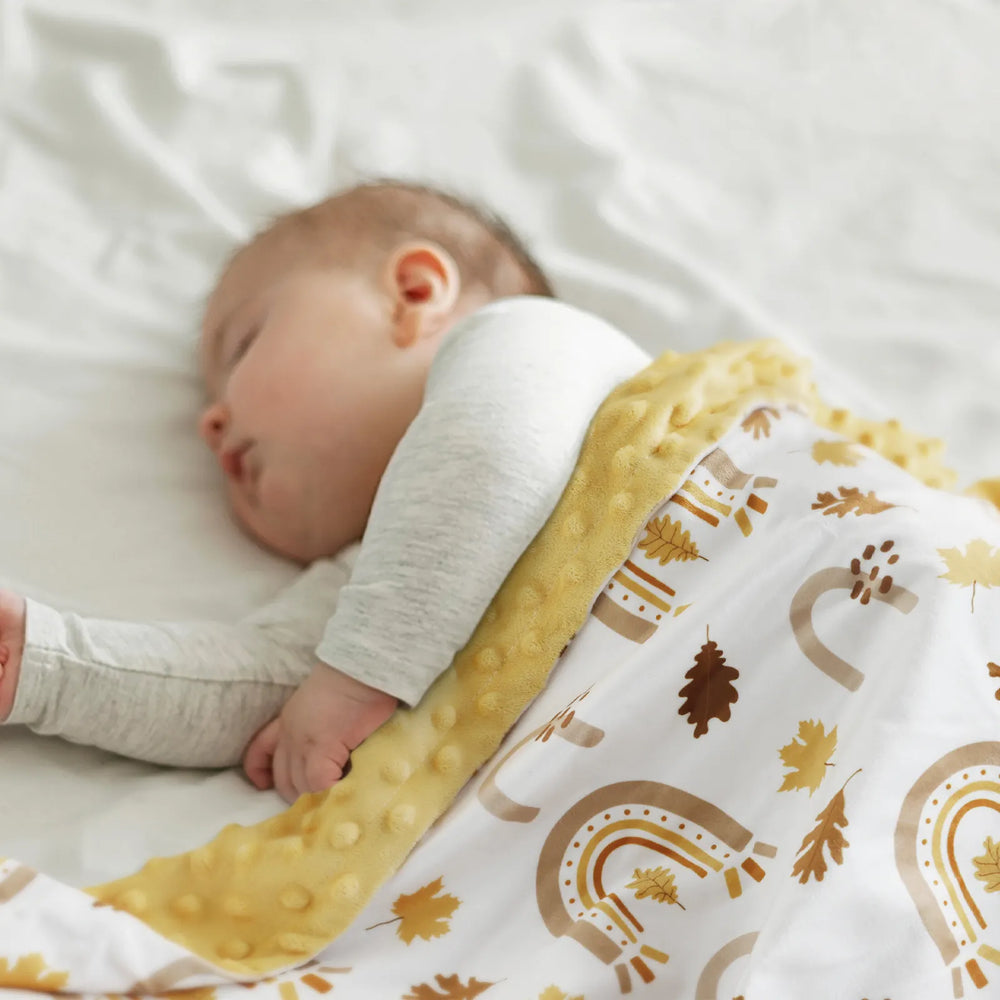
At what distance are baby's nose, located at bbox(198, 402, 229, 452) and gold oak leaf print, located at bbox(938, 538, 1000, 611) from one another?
69 cm

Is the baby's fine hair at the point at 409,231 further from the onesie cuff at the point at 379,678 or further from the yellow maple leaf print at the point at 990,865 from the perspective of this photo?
the yellow maple leaf print at the point at 990,865

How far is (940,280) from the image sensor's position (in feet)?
4.94

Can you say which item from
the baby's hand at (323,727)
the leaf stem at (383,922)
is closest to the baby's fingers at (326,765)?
the baby's hand at (323,727)

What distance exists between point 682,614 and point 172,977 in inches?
16.5

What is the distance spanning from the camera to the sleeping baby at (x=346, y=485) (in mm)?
935

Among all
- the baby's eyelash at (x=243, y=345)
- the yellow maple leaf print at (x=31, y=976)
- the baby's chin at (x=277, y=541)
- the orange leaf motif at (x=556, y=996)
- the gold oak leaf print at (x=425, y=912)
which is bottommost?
the yellow maple leaf print at (x=31, y=976)

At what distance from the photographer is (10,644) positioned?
95 centimetres

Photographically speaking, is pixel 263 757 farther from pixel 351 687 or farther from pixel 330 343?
pixel 330 343

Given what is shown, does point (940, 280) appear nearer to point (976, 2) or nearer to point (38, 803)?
point (976, 2)

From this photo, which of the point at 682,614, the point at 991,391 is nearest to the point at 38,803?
the point at 682,614

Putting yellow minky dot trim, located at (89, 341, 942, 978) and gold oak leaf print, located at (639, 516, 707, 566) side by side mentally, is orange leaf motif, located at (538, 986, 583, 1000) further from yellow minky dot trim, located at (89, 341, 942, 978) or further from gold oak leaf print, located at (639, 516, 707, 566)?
gold oak leaf print, located at (639, 516, 707, 566)

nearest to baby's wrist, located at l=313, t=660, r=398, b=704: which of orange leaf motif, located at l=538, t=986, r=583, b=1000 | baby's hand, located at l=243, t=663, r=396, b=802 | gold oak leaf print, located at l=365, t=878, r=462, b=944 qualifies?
baby's hand, located at l=243, t=663, r=396, b=802

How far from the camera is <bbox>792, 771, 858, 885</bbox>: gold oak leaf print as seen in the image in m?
0.73

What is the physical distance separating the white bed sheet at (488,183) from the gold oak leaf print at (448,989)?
438 mm
